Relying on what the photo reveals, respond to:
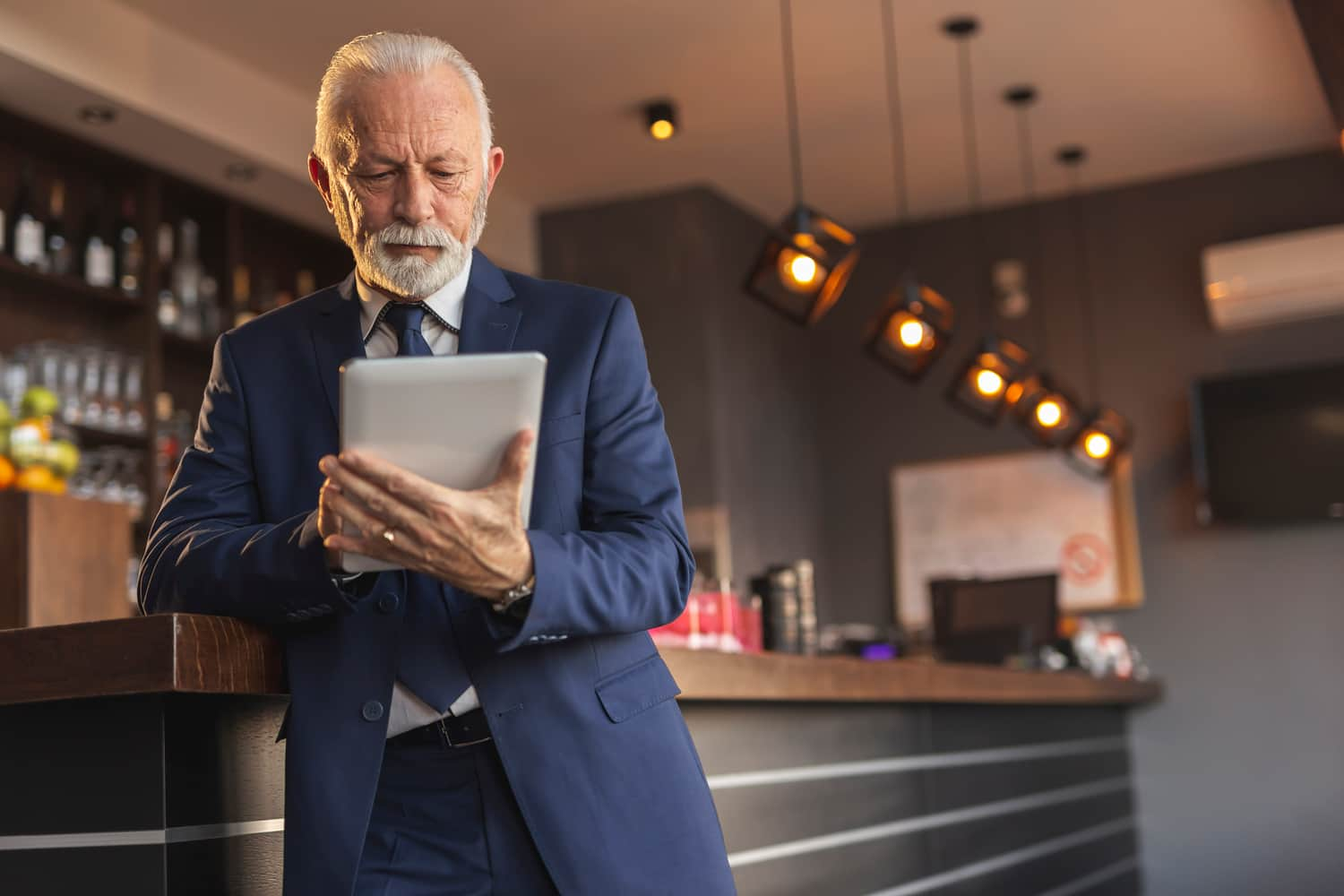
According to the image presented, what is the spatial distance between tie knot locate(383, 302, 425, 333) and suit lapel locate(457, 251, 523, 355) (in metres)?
0.04

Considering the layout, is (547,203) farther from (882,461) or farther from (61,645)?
(61,645)

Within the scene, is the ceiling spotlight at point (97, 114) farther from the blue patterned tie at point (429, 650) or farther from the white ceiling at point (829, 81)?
the blue patterned tie at point (429, 650)

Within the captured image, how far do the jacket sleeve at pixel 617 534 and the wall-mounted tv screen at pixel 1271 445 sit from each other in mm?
5335

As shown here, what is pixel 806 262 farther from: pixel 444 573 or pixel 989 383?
pixel 444 573

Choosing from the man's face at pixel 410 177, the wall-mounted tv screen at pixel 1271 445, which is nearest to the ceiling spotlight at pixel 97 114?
the man's face at pixel 410 177

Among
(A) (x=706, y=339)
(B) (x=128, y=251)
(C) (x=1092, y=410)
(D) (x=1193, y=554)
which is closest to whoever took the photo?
(B) (x=128, y=251)

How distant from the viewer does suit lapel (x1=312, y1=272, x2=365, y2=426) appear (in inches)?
53.7

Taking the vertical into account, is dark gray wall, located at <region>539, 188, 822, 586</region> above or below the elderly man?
above

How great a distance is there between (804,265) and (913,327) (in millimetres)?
608

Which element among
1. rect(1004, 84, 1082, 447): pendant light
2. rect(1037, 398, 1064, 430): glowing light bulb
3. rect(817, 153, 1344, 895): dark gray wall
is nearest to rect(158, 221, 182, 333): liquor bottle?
rect(1004, 84, 1082, 447): pendant light

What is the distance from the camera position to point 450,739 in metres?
1.28

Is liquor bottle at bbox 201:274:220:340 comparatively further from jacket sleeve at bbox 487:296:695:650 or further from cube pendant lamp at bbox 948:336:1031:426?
jacket sleeve at bbox 487:296:695:650

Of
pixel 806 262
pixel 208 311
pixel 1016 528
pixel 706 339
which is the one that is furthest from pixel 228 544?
pixel 1016 528

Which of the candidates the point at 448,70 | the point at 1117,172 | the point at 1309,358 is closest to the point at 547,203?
the point at 1117,172
